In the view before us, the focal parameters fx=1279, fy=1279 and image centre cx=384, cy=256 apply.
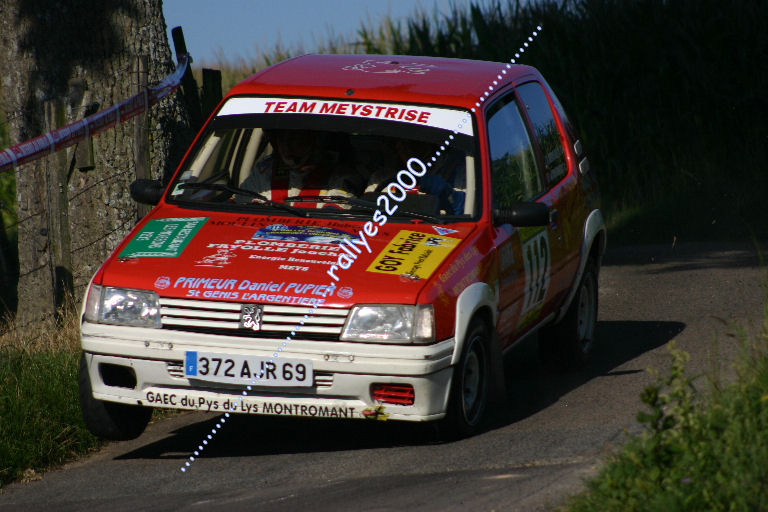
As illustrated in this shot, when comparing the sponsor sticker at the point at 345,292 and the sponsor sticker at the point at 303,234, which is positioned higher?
the sponsor sticker at the point at 303,234

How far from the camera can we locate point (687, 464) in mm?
4742

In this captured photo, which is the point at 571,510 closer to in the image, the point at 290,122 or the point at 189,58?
the point at 290,122

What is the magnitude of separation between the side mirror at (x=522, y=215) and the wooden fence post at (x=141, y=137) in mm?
3698

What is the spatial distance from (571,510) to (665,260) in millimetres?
8491

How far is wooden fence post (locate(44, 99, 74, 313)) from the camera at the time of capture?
31.4 ft

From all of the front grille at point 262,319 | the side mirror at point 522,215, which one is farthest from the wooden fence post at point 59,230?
the side mirror at point 522,215

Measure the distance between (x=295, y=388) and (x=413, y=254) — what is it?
920mm

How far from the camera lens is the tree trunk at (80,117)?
9.69 m

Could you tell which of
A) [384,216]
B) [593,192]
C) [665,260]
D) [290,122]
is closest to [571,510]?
[384,216]

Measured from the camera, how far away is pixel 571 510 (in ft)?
15.7

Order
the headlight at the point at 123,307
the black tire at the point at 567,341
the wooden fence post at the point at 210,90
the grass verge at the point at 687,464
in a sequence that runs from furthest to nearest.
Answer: the wooden fence post at the point at 210,90 → the black tire at the point at 567,341 → the headlight at the point at 123,307 → the grass verge at the point at 687,464

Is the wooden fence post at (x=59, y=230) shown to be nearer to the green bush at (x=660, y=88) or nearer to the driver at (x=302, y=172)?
the driver at (x=302, y=172)

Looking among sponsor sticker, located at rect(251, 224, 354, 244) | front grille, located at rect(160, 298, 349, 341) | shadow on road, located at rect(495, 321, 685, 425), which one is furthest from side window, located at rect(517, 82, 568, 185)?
front grille, located at rect(160, 298, 349, 341)

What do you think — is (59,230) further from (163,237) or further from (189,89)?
(163,237)
